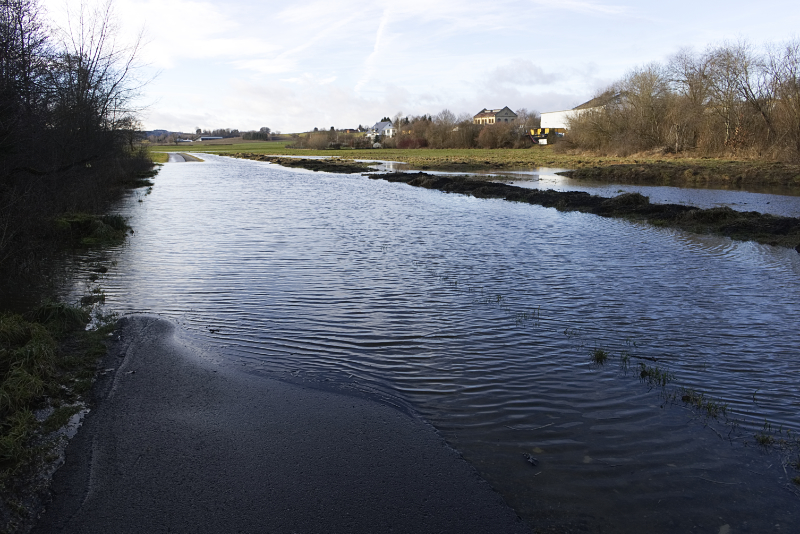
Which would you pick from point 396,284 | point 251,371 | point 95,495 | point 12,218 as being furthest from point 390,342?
point 12,218

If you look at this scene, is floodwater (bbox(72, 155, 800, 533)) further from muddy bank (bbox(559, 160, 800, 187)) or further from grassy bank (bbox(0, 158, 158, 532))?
muddy bank (bbox(559, 160, 800, 187))

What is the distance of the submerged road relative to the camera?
4117mm

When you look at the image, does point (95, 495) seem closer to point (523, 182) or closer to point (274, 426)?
point (274, 426)

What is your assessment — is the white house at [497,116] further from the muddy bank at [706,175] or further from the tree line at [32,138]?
the tree line at [32,138]

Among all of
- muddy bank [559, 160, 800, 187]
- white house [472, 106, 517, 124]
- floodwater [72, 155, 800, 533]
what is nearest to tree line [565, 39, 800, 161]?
muddy bank [559, 160, 800, 187]

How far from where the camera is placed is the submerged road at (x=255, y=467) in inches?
162

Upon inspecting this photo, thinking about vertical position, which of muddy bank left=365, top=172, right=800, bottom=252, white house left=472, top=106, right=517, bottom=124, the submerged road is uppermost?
white house left=472, top=106, right=517, bottom=124

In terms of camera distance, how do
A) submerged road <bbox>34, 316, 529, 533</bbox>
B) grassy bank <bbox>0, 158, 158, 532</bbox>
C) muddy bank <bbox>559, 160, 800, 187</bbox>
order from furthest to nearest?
muddy bank <bbox>559, 160, 800, 187</bbox>
grassy bank <bbox>0, 158, 158, 532</bbox>
submerged road <bbox>34, 316, 529, 533</bbox>

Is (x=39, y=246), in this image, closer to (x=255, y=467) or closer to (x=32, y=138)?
(x=32, y=138)

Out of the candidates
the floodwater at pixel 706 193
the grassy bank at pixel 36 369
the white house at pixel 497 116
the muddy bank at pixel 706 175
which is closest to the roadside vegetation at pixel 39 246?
the grassy bank at pixel 36 369

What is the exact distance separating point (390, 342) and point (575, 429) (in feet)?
10.1

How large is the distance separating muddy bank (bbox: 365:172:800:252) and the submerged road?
1444cm

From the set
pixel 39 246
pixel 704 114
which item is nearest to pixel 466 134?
pixel 704 114

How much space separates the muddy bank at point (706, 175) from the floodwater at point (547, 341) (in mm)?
20519
